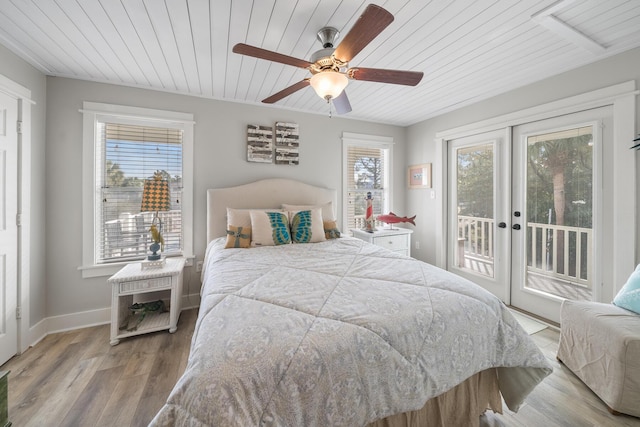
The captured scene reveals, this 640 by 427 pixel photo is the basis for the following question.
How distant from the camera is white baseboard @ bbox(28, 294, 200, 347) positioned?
225 centimetres

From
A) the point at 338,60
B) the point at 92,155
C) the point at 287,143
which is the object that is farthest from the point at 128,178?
the point at 338,60

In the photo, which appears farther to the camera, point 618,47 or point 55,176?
point 55,176

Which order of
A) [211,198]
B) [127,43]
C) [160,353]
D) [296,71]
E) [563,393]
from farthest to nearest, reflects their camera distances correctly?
[211,198], [296,71], [160,353], [127,43], [563,393]

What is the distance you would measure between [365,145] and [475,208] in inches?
68.7

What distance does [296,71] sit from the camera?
2.33 meters

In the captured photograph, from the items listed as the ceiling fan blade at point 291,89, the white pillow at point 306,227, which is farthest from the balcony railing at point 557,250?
the ceiling fan blade at point 291,89

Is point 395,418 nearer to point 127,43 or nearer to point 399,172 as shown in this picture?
point 127,43

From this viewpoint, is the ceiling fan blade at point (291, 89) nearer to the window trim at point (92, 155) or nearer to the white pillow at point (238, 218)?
the white pillow at point (238, 218)

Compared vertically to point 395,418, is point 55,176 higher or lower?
higher

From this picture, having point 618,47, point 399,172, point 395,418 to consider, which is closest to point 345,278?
point 395,418

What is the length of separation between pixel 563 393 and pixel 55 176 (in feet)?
14.5

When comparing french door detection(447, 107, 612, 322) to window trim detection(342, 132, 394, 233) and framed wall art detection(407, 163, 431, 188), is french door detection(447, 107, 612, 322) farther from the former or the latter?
window trim detection(342, 132, 394, 233)

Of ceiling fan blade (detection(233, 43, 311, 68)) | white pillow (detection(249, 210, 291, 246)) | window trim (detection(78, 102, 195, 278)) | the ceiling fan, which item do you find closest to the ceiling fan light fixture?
the ceiling fan

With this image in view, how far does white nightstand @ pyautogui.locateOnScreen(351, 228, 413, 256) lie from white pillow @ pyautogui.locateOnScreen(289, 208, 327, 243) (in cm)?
A: 86
